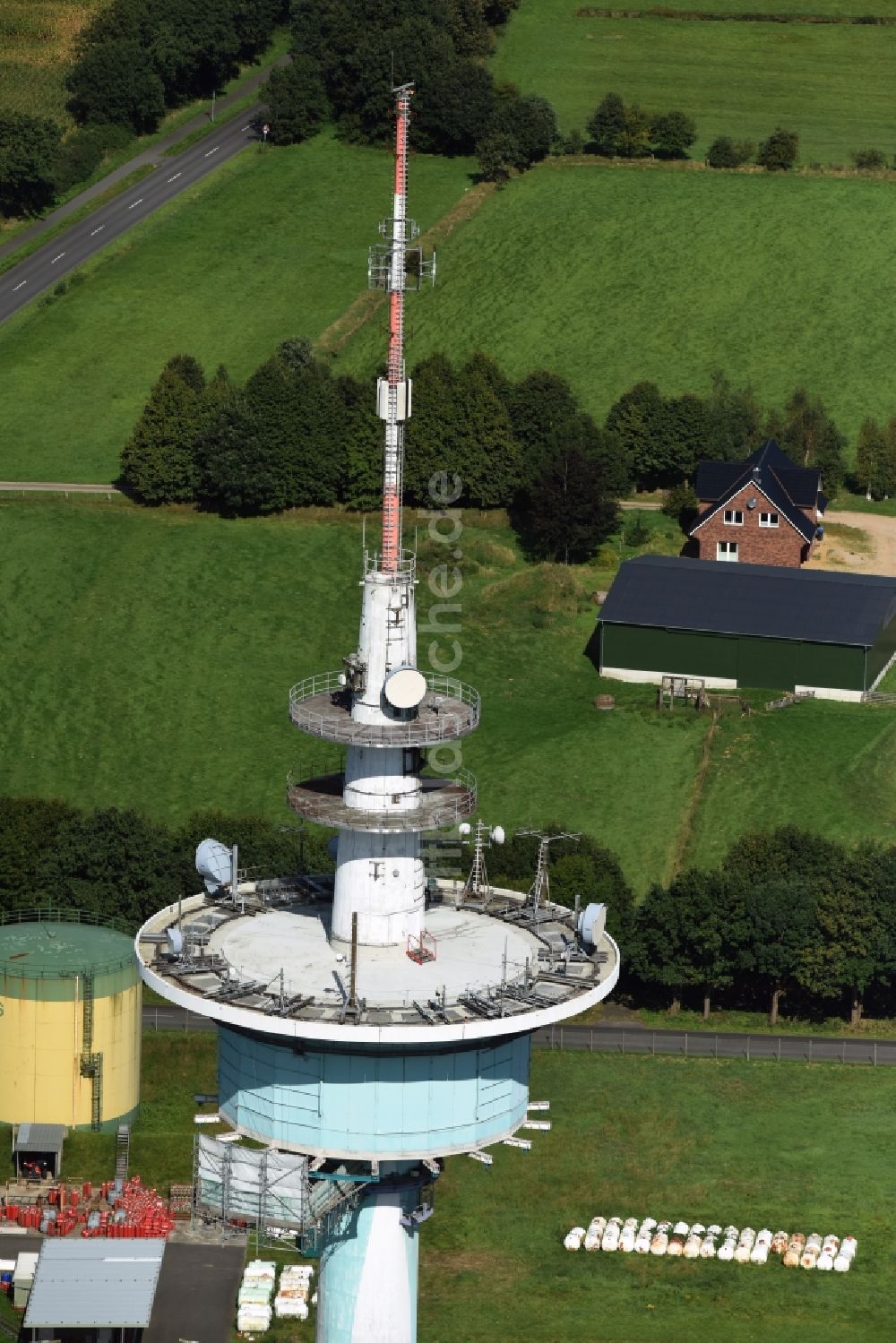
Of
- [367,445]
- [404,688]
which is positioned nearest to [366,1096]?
[404,688]

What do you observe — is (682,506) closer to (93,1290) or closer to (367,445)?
(367,445)

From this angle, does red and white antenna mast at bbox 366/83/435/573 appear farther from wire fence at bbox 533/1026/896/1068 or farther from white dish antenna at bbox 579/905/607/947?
wire fence at bbox 533/1026/896/1068

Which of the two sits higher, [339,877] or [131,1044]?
[339,877]

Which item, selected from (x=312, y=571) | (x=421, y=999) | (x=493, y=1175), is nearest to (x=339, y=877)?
(x=421, y=999)

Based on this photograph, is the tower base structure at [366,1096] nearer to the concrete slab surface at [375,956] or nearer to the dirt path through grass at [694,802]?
the concrete slab surface at [375,956]

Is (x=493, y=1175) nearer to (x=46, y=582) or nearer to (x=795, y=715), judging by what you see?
(x=795, y=715)

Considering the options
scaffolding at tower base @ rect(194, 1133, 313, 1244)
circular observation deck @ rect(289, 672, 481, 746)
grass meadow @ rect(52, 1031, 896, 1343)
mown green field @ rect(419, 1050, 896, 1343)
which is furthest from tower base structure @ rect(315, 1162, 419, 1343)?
grass meadow @ rect(52, 1031, 896, 1343)
